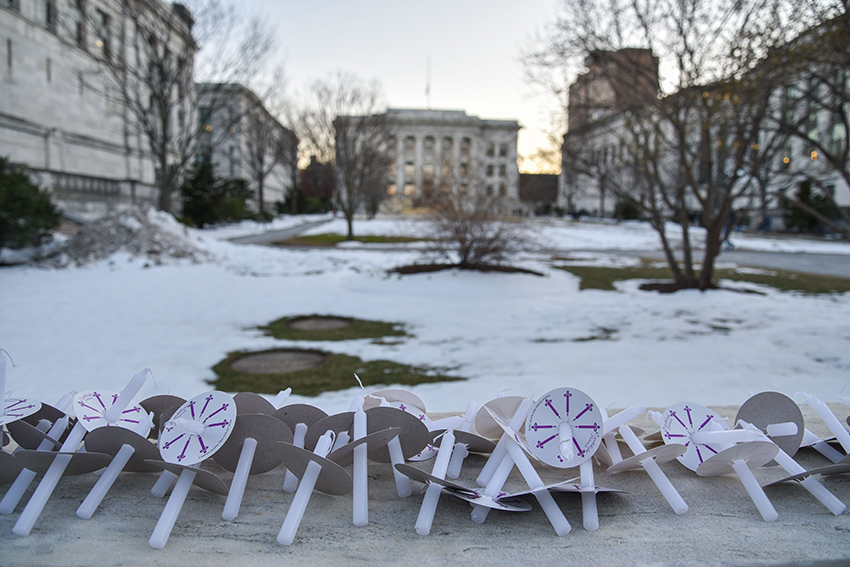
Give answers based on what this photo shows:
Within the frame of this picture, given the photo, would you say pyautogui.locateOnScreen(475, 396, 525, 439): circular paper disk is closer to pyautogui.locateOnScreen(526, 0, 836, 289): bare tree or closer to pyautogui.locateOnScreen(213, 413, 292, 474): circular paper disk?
pyautogui.locateOnScreen(213, 413, 292, 474): circular paper disk

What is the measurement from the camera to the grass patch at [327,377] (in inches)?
188

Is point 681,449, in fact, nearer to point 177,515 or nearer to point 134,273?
point 177,515

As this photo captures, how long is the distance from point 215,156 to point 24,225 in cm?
5064

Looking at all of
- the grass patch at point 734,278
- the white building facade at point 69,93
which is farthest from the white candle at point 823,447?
the white building facade at point 69,93

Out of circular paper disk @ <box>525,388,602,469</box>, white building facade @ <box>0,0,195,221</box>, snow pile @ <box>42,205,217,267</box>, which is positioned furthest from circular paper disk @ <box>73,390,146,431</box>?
white building facade @ <box>0,0,195,221</box>

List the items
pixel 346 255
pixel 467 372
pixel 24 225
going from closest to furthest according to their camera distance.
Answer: pixel 467 372 < pixel 24 225 < pixel 346 255

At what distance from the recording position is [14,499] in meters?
1.55

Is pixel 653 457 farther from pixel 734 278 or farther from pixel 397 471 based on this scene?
pixel 734 278

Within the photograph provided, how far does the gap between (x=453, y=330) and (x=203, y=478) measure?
5727mm

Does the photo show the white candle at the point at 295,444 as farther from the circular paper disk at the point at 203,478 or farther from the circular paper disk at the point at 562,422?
the circular paper disk at the point at 562,422

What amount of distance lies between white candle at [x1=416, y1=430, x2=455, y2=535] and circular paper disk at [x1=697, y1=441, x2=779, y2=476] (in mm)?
809

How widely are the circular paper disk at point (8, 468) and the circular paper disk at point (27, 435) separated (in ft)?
0.43

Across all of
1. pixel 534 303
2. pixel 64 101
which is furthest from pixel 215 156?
pixel 534 303

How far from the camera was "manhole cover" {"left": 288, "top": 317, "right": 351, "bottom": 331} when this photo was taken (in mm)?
7430
